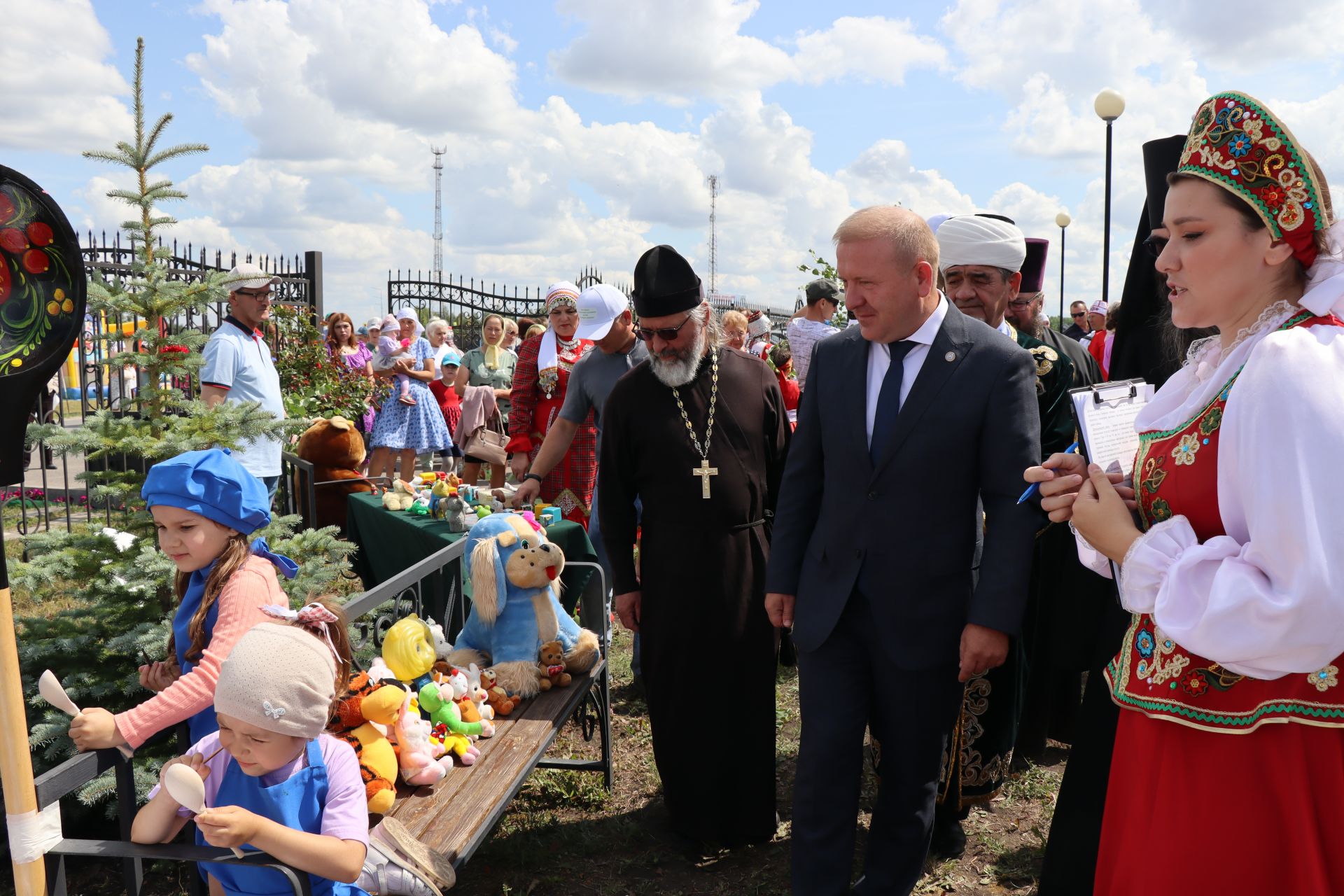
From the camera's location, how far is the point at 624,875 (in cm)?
370

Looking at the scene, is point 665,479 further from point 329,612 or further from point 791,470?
point 329,612

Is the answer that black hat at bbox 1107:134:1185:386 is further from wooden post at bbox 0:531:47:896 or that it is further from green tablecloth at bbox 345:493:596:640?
wooden post at bbox 0:531:47:896

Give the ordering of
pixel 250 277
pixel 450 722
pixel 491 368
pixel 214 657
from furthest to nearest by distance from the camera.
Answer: pixel 491 368
pixel 250 277
pixel 450 722
pixel 214 657

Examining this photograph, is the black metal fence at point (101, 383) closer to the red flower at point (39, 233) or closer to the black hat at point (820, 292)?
the red flower at point (39, 233)

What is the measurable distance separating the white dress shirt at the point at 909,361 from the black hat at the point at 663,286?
3.27 ft

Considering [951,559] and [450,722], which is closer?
[951,559]

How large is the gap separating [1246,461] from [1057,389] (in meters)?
2.21

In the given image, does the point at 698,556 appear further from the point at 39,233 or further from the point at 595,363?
the point at 39,233

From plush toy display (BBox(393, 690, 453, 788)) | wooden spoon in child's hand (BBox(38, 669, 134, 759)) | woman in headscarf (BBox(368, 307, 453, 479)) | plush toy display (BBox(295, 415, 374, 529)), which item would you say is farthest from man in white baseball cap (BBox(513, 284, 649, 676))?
woman in headscarf (BBox(368, 307, 453, 479))

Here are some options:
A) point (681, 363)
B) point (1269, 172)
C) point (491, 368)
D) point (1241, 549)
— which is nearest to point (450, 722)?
point (681, 363)

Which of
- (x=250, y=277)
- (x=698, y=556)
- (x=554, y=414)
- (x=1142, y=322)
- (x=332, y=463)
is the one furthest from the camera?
(x=332, y=463)

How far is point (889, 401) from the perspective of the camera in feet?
9.55

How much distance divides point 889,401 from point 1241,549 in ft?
4.48

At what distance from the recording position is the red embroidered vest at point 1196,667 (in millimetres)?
1638
